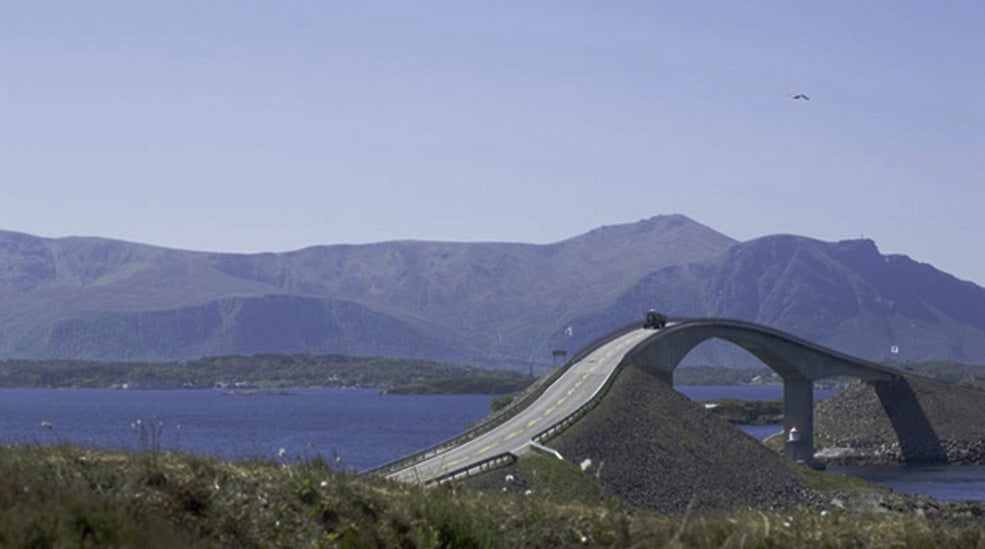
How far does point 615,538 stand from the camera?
16953 millimetres

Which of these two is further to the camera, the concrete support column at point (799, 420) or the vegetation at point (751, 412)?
the vegetation at point (751, 412)

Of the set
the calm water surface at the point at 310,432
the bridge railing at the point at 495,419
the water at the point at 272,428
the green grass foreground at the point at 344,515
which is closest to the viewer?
the green grass foreground at the point at 344,515

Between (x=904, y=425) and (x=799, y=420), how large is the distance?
1230cm

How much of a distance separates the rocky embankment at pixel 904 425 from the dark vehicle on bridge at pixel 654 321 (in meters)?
18.3

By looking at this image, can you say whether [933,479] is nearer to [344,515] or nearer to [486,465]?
[486,465]

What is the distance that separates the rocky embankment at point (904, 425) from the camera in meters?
118

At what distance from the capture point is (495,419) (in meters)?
74.8

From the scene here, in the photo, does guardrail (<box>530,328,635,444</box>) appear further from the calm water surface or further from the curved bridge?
the calm water surface

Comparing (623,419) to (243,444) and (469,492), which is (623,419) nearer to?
(243,444)

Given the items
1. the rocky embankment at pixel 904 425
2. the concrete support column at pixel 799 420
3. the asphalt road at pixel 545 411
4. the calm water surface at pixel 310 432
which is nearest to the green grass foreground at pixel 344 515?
the asphalt road at pixel 545 411

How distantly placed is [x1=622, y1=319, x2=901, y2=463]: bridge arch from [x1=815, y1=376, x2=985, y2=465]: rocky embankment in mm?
2083

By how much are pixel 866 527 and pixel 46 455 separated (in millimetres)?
9038

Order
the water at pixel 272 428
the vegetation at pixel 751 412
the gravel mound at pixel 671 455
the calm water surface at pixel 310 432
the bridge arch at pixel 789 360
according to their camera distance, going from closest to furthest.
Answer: the gravel mound at pixel 671 455
the calm water surface at pixel 310 432
the water at pixel 272 428
the bridge arch at pixel 789 360
the vegetation at pixel 751 412

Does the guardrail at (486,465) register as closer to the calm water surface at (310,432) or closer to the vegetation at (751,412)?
the calm water surface at (310,432)
